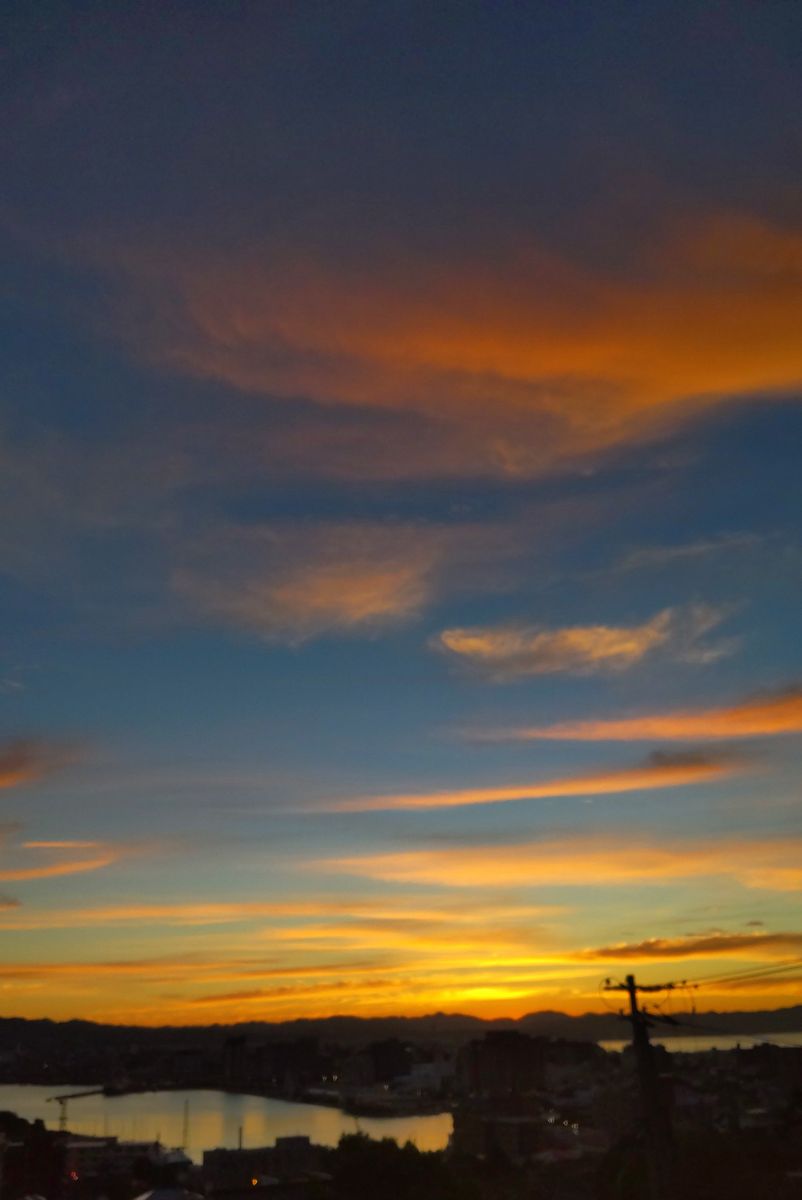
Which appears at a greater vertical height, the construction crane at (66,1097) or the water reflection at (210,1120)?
the construction crane at (66,1097)

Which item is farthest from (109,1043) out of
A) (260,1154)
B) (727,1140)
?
(727,1140)

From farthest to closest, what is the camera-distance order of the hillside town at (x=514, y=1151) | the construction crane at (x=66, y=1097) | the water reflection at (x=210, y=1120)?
the construction crane at (x=66, y=1097) < the water reflection at (x=210, y=1120) < the hillside town at (x=514, y=1151)

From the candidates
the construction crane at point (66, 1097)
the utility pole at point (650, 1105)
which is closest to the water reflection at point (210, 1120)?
the construction crane at point (66, 1097)

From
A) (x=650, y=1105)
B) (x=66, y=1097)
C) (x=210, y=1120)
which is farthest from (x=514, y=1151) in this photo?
(x=66, y=1097)

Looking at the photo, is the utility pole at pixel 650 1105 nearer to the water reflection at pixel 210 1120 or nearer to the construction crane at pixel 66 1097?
the water reflection at pixel 210 1120

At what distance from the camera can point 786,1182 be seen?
64.8 feet

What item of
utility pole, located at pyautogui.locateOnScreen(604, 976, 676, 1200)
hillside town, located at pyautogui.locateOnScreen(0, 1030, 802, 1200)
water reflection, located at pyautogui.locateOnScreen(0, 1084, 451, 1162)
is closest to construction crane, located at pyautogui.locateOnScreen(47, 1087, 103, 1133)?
water reflection, located at pyautogui.locateOnScreen(0, 1084, 451, 1162)

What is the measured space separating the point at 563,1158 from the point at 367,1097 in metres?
61.0

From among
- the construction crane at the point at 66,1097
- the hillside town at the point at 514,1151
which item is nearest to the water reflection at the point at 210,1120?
the construction crane at the point at 66,1097

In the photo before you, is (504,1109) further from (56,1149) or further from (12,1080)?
(12,1080)

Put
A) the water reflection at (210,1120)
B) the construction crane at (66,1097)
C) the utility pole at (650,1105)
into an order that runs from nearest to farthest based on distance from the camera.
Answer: the utility pole at (650,1105) → the water reflection at (210,1120) → the construction crane at (66,1097)

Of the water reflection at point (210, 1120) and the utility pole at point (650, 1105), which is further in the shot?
the water reflection at point (210, 1120)

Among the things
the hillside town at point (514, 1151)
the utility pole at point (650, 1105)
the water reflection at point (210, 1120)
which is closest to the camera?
the utility pole at point (650, 1105)

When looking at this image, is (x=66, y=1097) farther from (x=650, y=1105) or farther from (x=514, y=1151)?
(x=650, y=1105)
